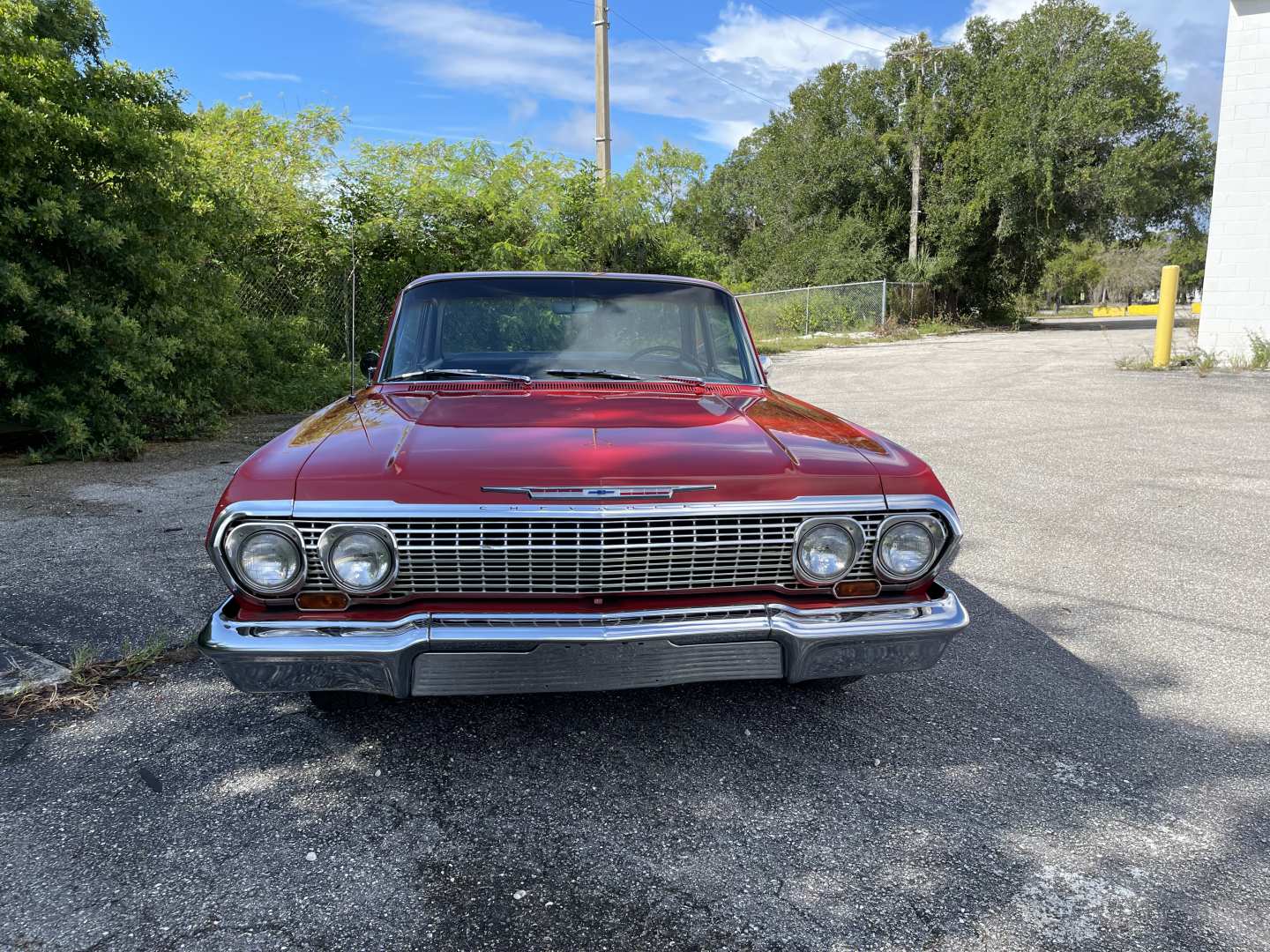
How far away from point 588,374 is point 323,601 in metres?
1.48

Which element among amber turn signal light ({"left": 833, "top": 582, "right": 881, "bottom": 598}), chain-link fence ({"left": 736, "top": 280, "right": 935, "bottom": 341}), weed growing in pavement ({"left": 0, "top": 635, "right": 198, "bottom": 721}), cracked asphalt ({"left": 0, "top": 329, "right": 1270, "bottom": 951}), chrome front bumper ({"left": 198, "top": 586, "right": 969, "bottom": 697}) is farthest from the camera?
chain-link fence ({"left": 736, "top": 280, "right": 935, "bottom": 341})

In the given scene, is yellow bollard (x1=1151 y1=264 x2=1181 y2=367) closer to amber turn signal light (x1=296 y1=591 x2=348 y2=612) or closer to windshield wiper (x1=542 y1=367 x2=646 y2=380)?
windshield wiper (x1=542 y1=367 x2=646 y2=380)

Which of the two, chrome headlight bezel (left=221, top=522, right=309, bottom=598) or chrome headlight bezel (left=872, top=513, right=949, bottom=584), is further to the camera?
chrome headlight bezel (left=872, top=513, right=949, bottom=584)

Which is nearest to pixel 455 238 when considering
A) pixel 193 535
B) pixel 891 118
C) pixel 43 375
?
pixel 43 375

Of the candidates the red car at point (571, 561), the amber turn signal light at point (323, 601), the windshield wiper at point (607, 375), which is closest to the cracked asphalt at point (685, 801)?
the red car at point (571, 561)

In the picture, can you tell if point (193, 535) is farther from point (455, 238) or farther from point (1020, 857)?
point (455, 238)

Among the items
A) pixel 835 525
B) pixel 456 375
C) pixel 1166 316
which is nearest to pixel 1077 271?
pixel 1166 316

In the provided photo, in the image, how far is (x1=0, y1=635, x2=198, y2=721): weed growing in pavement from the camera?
291 cm

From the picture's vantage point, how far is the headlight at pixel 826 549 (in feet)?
7.80

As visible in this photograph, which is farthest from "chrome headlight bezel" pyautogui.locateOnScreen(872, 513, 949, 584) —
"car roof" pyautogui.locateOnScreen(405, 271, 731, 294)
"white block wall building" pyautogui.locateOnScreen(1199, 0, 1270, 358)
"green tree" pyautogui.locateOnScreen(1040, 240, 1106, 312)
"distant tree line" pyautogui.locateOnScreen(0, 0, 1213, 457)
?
"green tree" pyautogui.locateOnScreen(1040, 240, 1106, 312)

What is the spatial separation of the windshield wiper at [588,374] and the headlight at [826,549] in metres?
1.26

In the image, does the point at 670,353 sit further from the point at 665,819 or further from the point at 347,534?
the point at 665,819

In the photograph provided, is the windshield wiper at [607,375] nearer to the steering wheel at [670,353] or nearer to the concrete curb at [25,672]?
the steering wheel at [670,353]

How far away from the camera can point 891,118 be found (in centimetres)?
3231
